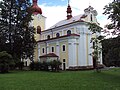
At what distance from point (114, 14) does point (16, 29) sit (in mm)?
25854

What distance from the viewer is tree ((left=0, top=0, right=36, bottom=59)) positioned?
46750 mm

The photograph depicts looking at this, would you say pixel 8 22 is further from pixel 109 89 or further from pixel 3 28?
pixel 109 89

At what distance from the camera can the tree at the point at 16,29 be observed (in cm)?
4675

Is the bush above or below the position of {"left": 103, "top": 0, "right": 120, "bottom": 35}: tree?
below

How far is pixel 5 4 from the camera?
1889 inches

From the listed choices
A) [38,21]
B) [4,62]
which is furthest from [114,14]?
[38,21]

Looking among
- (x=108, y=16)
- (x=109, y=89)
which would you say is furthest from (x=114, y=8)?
(x=109, y=89)

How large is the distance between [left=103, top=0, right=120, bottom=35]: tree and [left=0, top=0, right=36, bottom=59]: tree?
77.0ft

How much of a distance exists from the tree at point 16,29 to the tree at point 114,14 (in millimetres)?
23477

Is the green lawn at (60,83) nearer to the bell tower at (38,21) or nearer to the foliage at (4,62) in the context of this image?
the foliage at (4,62)

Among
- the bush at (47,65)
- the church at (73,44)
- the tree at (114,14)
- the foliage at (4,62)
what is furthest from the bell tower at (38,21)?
the tree at (114,14)

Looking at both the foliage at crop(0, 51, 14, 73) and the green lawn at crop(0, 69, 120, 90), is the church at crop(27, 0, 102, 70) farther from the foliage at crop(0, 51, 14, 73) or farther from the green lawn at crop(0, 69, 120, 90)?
the green lawn at crop(0, 69, 120, 90)

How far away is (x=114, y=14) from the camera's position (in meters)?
26.4

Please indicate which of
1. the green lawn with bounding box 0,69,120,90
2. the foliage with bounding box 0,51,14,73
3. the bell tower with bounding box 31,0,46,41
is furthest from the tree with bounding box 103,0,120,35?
the bell tower with bounding box 31,0,46,41
